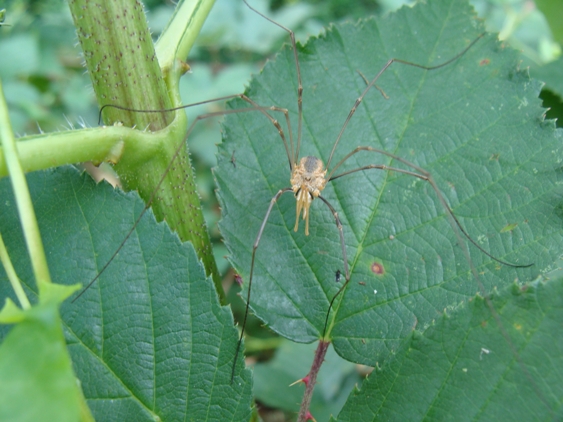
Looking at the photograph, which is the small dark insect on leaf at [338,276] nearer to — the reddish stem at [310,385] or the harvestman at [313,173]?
the harvestman at [313,173]

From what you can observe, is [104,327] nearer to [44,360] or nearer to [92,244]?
[92,244]

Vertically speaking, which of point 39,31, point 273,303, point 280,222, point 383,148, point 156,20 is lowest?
point 273,303

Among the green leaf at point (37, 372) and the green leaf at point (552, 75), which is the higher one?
the green leaf at point (552, 75)

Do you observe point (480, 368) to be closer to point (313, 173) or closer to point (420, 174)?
point (420, 174)

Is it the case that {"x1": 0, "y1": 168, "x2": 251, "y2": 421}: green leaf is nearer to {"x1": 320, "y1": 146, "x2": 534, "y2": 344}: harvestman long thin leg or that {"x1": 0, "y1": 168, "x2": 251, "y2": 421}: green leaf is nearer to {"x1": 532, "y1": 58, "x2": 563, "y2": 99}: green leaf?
{"x1": 320, "y1": 146, "x2": 534, "y2": 344}: harvestman long thin leg

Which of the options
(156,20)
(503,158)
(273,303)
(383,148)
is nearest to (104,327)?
(273,303)

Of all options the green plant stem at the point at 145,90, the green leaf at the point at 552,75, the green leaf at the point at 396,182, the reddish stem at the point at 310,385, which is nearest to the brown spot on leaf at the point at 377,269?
the green leaf at the point at 396,182
